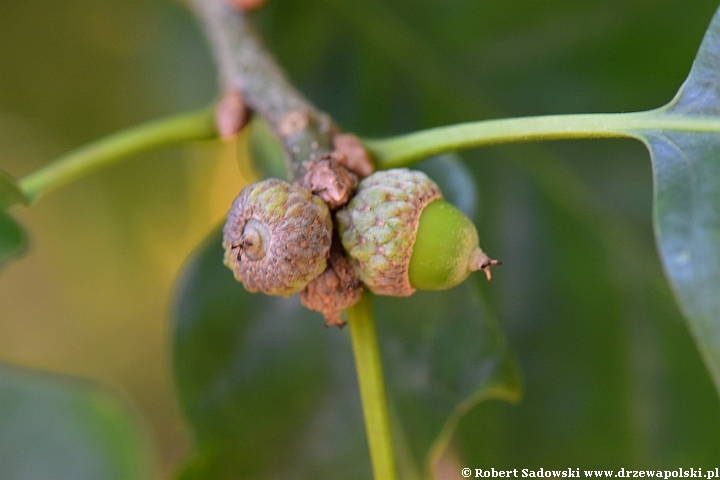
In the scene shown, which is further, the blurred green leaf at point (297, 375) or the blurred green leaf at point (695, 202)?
the blurred green leaf at point (297, 375)

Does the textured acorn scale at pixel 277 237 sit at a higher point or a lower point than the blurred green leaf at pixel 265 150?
lower

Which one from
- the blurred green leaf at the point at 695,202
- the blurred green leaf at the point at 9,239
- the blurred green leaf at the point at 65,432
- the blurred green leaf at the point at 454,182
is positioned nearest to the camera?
the blurred green leaf at the point at 695,202

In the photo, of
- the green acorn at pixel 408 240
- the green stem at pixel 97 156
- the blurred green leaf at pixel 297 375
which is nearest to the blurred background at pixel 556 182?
the blurred green leaf at pixel 297 375

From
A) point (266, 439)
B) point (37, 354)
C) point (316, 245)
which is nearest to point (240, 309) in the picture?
point (266, 439)

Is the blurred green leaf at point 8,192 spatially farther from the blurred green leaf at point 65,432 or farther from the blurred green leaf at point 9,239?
the blurred green leaf at point 65,432

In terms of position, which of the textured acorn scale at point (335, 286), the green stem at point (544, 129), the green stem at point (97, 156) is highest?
the green stem at point (97, 156)

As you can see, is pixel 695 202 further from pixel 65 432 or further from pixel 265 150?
pixel 65 432

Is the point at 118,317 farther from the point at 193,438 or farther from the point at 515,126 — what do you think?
the point at 515,126
